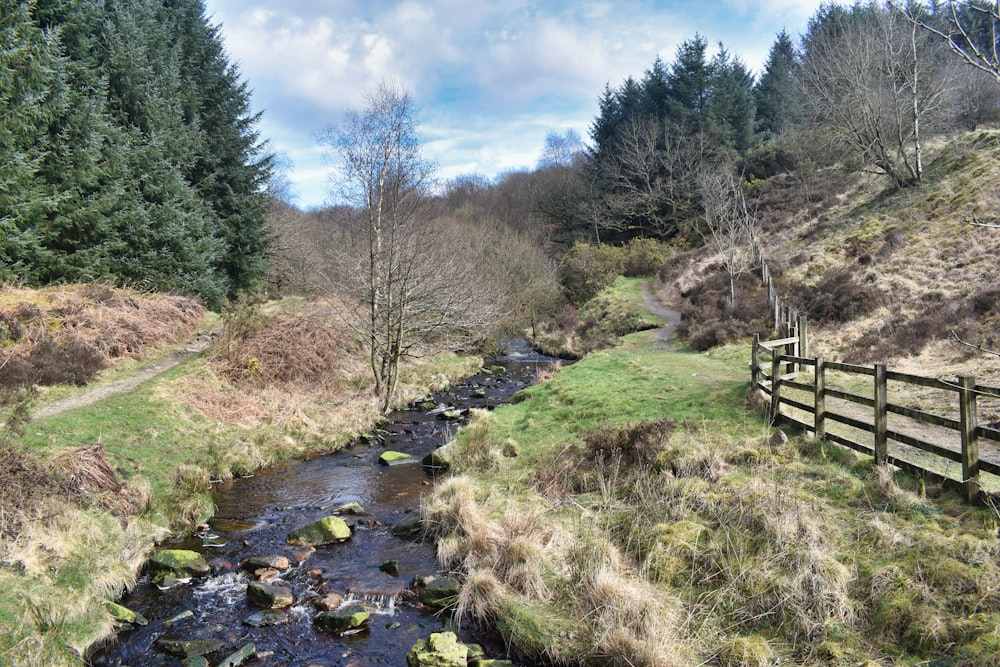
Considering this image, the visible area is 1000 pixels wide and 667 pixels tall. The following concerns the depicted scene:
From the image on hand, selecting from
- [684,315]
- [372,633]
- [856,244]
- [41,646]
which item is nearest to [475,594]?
[372,633]

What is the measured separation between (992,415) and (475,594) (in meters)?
9.46

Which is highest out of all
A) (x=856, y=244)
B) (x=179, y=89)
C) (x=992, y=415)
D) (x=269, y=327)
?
(x=179, y=89)

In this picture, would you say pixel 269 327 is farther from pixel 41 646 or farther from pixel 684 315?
pixel 684 315

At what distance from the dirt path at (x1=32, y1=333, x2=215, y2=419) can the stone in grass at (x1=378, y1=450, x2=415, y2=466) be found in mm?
6620

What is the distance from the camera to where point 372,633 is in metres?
7.29

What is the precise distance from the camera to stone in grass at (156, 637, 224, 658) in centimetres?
675

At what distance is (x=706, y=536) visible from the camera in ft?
25.7

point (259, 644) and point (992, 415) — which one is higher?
point (992, 415)

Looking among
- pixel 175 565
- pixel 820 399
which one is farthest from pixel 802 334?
pixel 175 565

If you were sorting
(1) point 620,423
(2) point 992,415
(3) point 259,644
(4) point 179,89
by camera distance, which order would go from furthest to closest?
(4) point 179,89, (1) point 620,423, (2) point 992,415, (3) point 259,644

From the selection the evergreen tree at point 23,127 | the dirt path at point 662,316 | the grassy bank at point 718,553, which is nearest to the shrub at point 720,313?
the dirt path at point 662,316

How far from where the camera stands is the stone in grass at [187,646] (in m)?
6.75

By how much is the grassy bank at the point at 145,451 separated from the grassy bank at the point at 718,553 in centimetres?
443

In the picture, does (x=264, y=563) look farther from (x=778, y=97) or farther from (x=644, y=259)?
(x=778, y=97)
